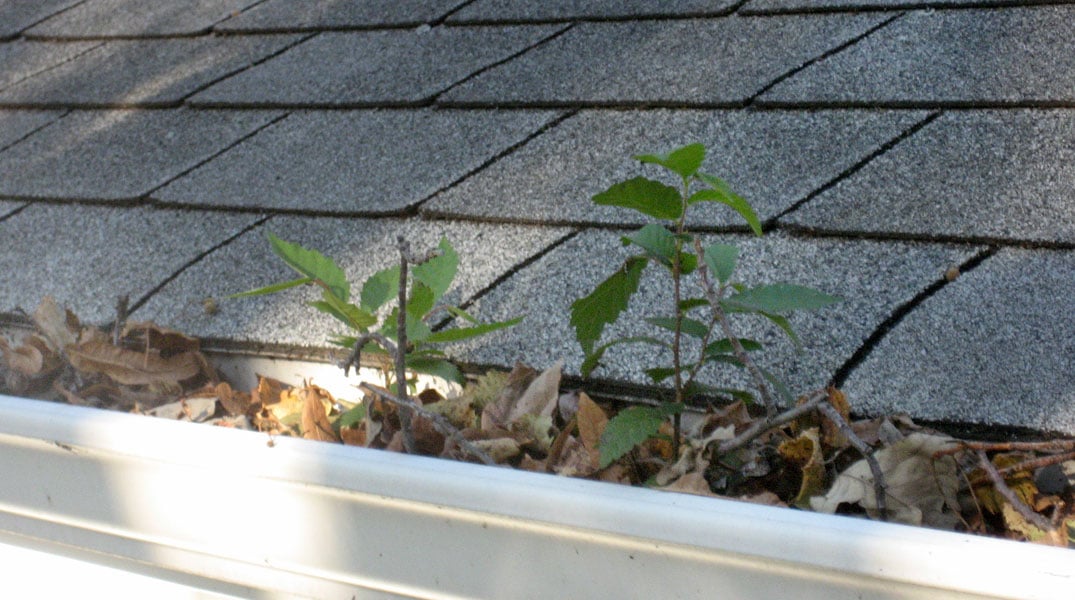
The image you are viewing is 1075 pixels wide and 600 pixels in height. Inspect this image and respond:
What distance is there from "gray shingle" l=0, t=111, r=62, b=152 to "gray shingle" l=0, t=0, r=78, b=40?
678 millimetres

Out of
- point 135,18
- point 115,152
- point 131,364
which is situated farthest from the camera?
point 135,18

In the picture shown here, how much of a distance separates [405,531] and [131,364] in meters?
0.69

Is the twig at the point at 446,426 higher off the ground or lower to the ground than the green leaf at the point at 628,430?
lower

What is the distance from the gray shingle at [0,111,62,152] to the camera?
7.78 ft

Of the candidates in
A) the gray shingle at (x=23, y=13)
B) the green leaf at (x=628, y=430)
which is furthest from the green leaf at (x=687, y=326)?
the gray shingle at (x=23, y=13)

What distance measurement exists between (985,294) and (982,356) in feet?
0.33

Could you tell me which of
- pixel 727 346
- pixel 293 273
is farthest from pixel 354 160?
pixel 727 346

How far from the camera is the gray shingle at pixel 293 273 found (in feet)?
4.89

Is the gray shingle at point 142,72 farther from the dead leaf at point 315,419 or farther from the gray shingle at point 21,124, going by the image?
the dead leaf at point 315,419

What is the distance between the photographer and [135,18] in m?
2.79

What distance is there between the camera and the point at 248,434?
1121 millimetres

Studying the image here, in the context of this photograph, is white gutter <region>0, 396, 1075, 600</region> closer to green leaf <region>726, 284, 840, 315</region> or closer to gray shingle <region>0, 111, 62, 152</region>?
green leaf <region>726, 284, 840, 315</region>

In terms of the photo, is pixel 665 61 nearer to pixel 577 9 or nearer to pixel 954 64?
pixel 577 9

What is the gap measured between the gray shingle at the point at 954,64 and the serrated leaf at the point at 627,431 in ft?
2.42
